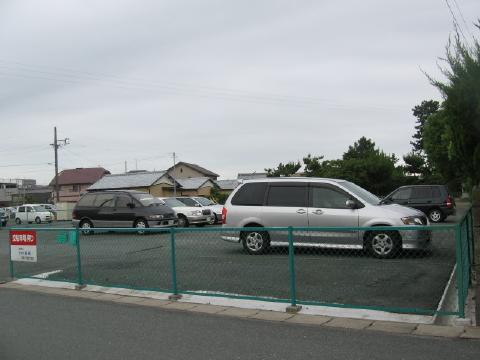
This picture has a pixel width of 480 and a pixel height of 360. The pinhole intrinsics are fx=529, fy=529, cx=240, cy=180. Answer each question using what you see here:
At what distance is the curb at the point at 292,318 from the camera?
6.21m

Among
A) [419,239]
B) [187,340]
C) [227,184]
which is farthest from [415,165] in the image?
[187,340]

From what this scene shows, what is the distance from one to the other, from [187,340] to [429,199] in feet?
58.3

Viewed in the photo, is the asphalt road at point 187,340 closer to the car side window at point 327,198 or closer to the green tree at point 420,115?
the car side window at point 327,198

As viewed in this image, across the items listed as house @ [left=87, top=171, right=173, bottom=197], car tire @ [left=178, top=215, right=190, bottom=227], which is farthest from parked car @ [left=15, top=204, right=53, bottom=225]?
car tire @ [left=178, top=215, right=190, bottom=227]

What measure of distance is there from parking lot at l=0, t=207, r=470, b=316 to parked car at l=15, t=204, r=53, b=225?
34.3m

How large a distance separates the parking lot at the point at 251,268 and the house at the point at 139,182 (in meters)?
49.1

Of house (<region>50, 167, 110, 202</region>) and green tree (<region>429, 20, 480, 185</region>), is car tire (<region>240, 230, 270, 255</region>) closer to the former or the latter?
green tree (<region>429, 20, 480, 185</region>)

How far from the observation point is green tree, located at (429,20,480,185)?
24.8ft

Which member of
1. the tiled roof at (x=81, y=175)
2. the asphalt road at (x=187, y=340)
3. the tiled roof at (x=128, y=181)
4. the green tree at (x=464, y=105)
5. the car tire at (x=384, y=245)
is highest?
the tiled roof at (x=81, y=175)

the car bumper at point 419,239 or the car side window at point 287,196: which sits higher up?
the car side window at point 287,196

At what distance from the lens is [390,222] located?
11203 mm

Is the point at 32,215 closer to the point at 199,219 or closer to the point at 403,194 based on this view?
the point at 199,219

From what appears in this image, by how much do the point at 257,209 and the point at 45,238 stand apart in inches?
187

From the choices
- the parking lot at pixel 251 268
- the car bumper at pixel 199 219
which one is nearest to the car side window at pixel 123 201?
the car bumper at pixel 199 219
